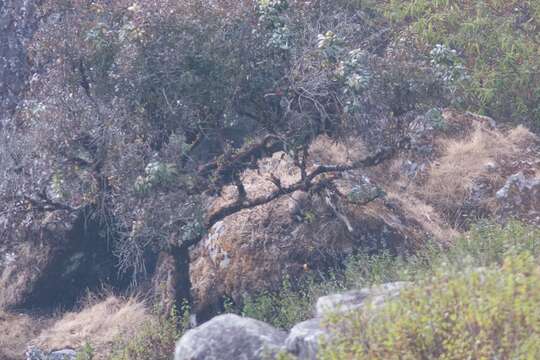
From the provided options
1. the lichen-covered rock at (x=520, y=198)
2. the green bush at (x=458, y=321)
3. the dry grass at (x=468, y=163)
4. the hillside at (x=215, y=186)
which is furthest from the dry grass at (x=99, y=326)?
the lichen-covered rock at (x=520, y=198)

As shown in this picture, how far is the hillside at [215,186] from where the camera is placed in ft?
23.1

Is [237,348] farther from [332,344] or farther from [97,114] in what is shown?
[97,114]

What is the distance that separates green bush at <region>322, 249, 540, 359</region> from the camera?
4.27 m

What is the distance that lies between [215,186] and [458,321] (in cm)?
368

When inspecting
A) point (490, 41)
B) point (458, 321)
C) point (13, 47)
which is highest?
point (13, 47)

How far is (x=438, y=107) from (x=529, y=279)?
3.65m

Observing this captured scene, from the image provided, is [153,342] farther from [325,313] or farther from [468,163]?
[468,163]

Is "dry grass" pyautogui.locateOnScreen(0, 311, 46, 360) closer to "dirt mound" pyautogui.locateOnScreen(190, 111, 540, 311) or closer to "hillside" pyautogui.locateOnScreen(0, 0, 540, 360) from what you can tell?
"hillside" pyautogui.locateOnScreen(0, 0, 540, 360)

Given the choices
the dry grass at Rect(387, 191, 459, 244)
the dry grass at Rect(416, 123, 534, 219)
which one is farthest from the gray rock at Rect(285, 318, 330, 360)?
the dry grass at Rect(416, 123, 534, 219)

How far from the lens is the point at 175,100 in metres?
7.18

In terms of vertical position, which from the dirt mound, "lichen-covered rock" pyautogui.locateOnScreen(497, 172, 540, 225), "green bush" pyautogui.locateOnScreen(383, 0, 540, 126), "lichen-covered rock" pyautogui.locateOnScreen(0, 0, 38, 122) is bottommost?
"lichen-covered rock" pyautogui.locateOnScreen(497, 172, 540, 225)

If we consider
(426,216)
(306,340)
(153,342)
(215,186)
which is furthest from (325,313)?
(426,216)

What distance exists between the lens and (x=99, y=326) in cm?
841

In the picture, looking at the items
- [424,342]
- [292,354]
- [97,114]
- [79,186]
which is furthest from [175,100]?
[424,342]
